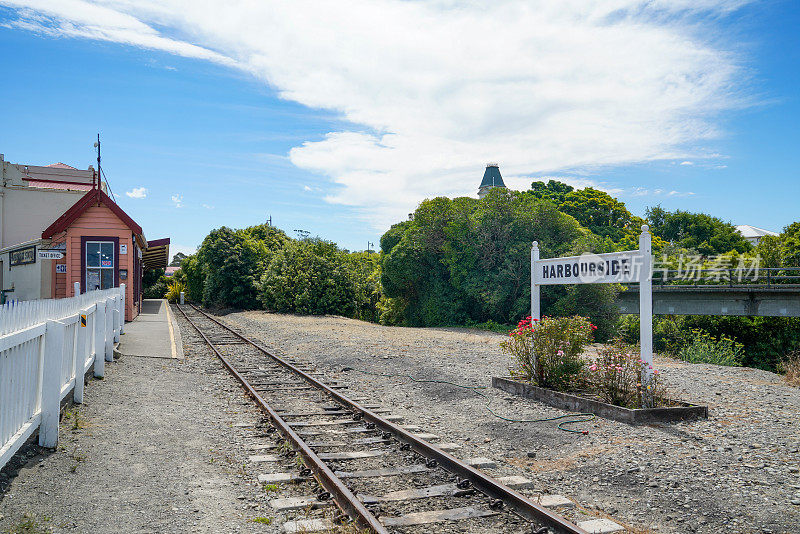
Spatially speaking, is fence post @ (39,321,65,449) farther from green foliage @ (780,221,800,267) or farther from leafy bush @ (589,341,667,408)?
green foliage @ (780,221,800,267)

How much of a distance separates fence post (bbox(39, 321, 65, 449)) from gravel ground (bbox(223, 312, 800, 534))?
13.7 feet

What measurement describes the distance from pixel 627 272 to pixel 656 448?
268 cm

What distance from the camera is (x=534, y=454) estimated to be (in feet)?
19.9

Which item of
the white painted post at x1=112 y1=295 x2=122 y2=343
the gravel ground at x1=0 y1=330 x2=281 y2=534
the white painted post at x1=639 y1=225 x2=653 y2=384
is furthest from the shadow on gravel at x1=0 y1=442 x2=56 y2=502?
the white painted post at x1=112 y1=295 x2=122 y2=343

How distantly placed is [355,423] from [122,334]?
11376mm

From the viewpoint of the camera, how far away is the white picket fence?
15.3ft

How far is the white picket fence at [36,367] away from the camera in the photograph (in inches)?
183

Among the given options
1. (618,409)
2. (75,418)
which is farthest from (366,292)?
(618,409)

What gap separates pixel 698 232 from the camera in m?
62.9

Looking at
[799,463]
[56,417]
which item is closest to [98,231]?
[56,417]

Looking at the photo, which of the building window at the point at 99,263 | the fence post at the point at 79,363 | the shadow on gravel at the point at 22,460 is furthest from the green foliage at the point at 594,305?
the shadow on gravel at the point at 22,460

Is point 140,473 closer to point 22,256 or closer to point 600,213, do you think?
point 22,256

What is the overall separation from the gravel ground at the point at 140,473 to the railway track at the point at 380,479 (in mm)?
360

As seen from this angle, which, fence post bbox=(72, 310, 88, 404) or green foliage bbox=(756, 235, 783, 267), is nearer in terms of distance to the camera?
fence post bbox=(72, 310, 88, 404)
